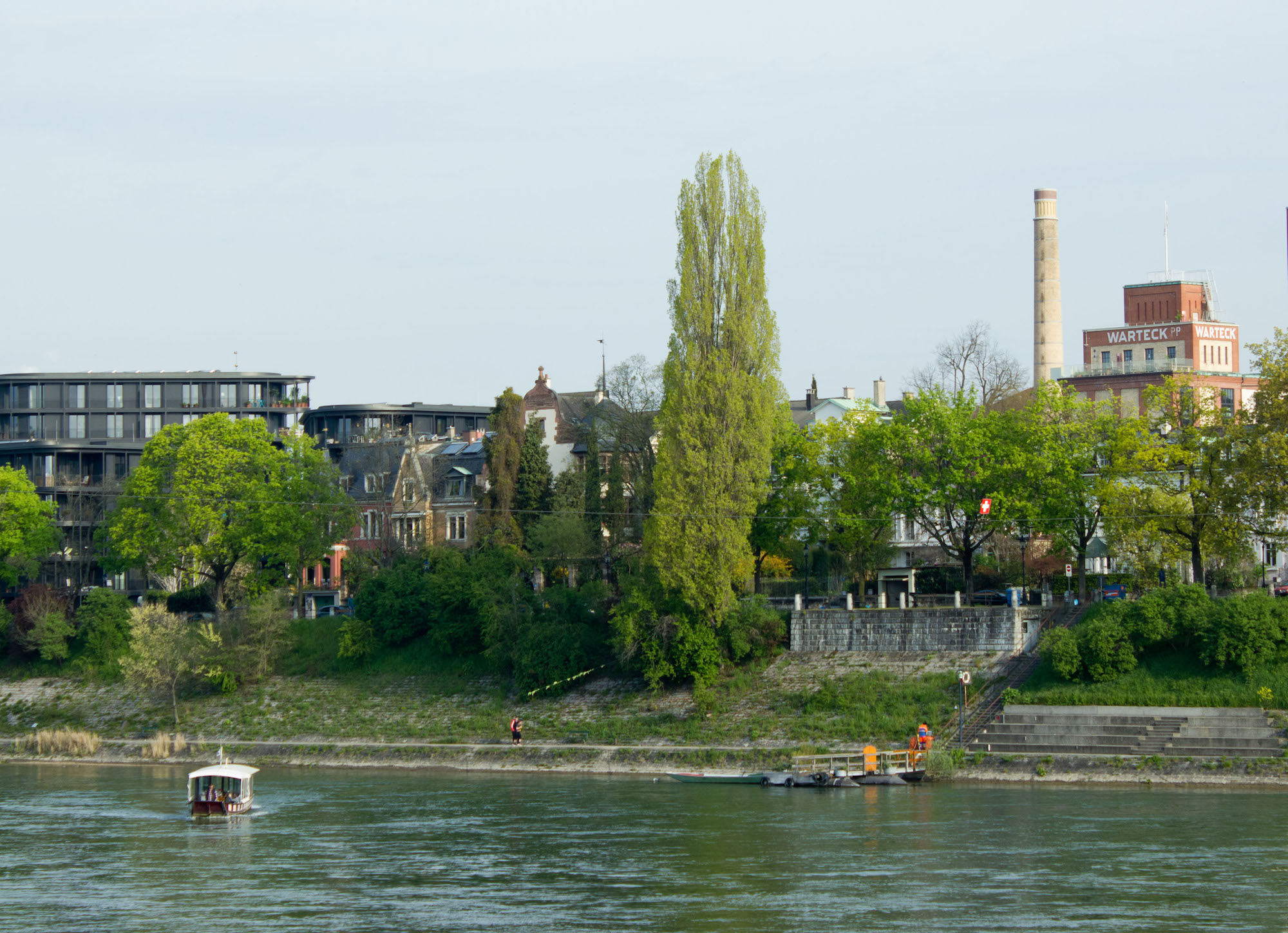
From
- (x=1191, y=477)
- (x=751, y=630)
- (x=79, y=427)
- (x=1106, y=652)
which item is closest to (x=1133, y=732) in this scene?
(x=1106, y=652)

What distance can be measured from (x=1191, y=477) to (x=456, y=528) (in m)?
52.0

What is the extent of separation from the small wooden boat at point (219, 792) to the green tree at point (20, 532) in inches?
1846

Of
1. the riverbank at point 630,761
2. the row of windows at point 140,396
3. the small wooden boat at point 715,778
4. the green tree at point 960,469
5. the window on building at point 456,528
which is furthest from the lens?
the row of windows at point 140,396

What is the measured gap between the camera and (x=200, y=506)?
87938mm

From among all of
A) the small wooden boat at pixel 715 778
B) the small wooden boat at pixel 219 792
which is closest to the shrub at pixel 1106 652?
the small wooden boat at pixel 715 778

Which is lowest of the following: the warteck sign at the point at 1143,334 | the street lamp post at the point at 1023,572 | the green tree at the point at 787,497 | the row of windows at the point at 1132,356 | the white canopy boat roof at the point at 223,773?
the white canopy boat roof at the point at 223,773

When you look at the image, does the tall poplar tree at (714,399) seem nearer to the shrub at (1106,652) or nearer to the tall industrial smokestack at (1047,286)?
the shrub at (1106,652)

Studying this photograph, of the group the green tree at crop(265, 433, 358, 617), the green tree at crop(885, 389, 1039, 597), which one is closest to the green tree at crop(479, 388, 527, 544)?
the green tree at crop(265, 433, 358, 617)

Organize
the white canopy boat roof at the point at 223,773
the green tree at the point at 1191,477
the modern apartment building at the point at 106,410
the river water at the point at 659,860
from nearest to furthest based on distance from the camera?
the river water at the point at 659,860 → the white canopy boat roof at the point at 223,773 → the green tree at the point at 1191,477 → the modern apartment building at the point at 106,410

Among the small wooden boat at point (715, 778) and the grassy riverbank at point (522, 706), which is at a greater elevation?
the grassy riverbank at point (522, 706)

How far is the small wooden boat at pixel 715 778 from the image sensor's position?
58.3m

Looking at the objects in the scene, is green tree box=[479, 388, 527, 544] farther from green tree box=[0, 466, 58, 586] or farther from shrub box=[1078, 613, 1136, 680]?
shrub box=[1078, 613, 1136, 680]

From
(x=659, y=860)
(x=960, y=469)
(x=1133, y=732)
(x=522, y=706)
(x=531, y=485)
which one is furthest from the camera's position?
(x=531, y=485)

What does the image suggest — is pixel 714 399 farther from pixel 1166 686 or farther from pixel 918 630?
pixel 1166 686
